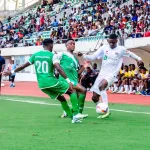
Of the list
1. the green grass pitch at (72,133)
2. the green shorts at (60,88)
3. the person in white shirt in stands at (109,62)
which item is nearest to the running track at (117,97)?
the person in white shirt in stands at (109,62)

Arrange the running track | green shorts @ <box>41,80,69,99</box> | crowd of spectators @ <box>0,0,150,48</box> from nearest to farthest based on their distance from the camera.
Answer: green shorts @ <box>41,80,69,99</box>
the running track
crowd of spectators @ <box>0,0,150,48</box>

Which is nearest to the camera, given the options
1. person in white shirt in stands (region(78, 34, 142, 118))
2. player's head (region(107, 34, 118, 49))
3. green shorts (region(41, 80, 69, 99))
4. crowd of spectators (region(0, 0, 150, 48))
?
green shorts (region(41, 80, 69, 99))

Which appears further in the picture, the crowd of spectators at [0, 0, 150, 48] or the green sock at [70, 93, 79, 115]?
the crowd of spectators at [0, 0, 150, 48]

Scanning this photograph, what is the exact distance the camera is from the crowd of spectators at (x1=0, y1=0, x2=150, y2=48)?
3266 cm

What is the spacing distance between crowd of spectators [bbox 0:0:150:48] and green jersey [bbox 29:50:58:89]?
18561 mm

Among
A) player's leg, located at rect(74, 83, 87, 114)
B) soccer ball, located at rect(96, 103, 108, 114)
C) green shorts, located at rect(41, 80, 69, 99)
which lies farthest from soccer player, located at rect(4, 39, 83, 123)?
soccer ball, located at rect(96, 103, 108, 114)

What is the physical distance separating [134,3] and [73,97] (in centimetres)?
2601

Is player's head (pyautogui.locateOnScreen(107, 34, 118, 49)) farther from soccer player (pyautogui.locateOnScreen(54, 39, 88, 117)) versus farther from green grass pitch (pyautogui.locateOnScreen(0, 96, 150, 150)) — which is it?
green grass pitch (pyautogui.locateOnScreen(0, 96, 150, 150))

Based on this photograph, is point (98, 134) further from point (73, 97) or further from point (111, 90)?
point (111, 90)

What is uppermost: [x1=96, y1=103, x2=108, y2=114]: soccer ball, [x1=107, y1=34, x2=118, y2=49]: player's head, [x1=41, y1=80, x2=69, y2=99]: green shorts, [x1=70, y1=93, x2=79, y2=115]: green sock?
[x1=107, y1=34, x2=118, y2=49]: player's head

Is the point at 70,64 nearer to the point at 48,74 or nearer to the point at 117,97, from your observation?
the point at 48,74

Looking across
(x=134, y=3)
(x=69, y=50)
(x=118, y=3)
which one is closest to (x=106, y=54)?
(x=69, y=50)

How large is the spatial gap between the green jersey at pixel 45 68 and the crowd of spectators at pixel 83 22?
60.9 ft

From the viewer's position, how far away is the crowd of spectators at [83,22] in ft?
107
